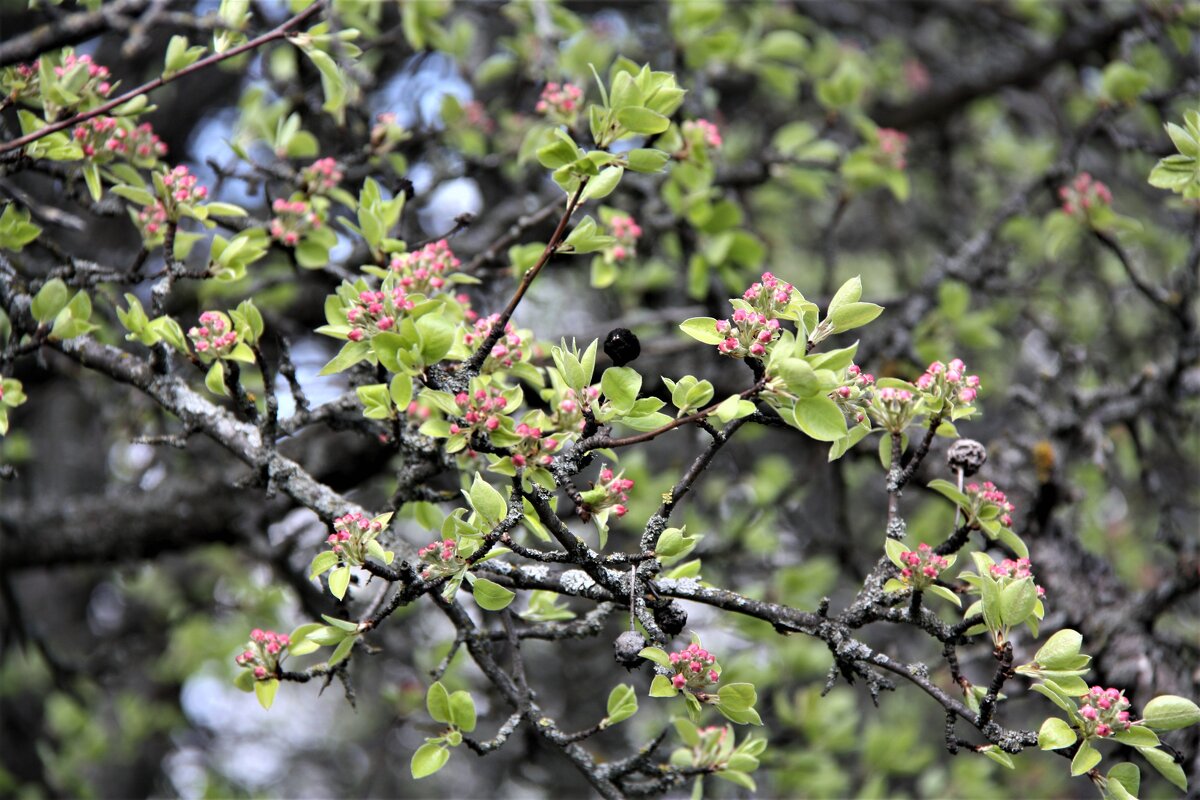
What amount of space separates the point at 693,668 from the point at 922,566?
0.50m

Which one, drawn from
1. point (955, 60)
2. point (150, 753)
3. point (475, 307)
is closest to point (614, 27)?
point (955, 60)

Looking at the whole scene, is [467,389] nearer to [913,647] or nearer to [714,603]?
[714,603]

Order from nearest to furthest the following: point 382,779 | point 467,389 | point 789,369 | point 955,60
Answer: point 789,369 → point 467,389 → point 955,60 → point 382,779

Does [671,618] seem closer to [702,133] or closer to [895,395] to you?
[895,395]

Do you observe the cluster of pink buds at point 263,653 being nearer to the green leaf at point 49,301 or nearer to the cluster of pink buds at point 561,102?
the green leaf at point 49,301

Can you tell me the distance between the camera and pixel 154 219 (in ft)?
7.64

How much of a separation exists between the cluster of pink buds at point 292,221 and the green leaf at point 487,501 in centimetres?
118

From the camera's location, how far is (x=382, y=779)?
7.26 m

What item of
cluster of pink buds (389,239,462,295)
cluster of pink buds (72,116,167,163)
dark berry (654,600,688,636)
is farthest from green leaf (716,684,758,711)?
cluster of pink buds (72,116,167,163)

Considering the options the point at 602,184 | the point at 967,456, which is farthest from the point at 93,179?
the point at 967,456

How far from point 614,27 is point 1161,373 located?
11.4ft

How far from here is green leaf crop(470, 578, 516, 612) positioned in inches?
70.3

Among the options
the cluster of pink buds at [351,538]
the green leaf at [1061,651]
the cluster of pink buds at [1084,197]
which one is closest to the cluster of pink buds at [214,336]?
the cluster of pink buds at [351,538]

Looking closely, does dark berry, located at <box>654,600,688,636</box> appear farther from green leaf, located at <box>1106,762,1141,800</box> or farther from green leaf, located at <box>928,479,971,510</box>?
green leaf, located at <box>1106,762,1141,800</box>
